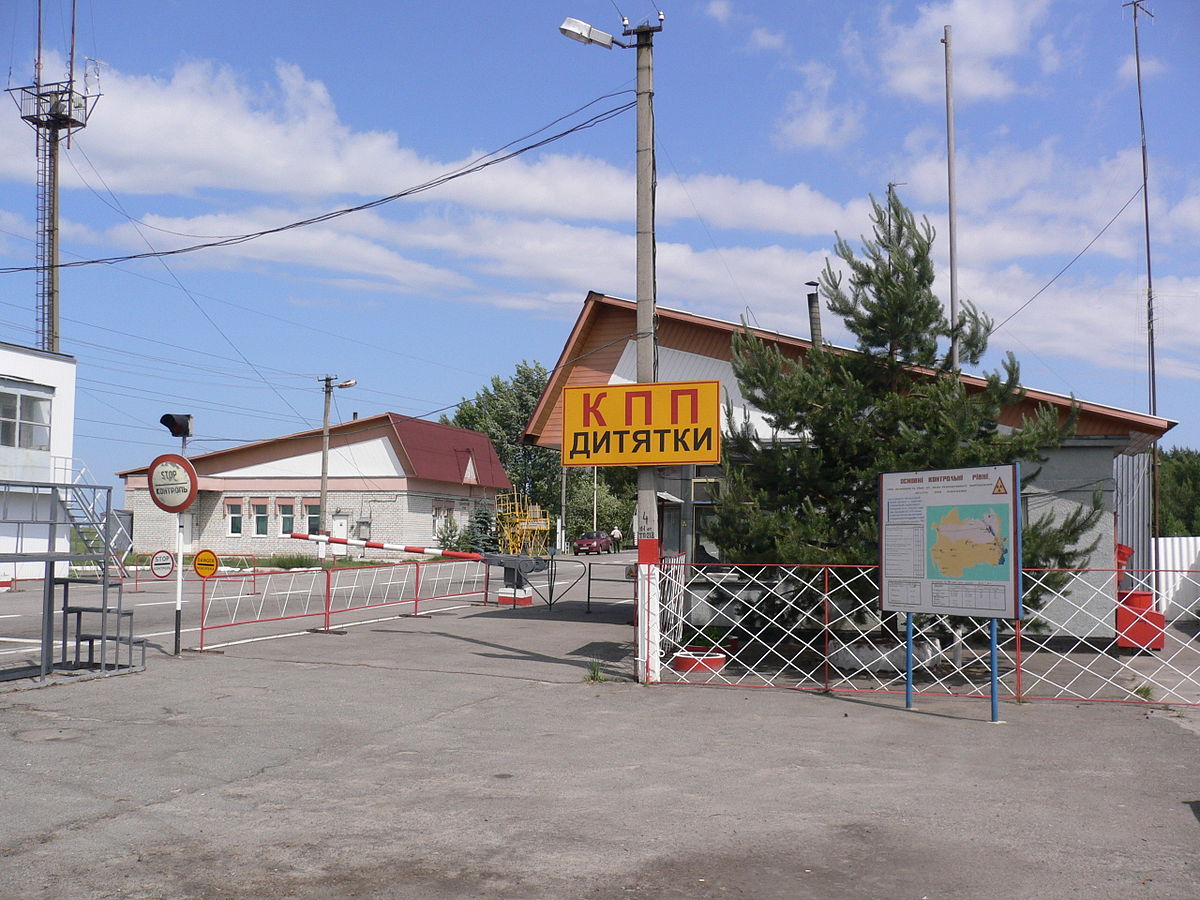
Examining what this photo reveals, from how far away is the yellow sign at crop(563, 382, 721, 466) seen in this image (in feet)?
44.9

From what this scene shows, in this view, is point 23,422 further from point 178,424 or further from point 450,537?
point 450,537

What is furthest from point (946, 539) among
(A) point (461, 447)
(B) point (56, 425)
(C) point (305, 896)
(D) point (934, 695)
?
(A) point (461, 447)

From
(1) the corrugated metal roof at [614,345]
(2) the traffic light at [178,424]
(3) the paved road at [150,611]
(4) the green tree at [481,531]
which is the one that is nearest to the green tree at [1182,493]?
(4) the green tree at [481,531]

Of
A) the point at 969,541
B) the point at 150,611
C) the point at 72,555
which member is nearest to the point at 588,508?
the point at 150,611

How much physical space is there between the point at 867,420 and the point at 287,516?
145 ft

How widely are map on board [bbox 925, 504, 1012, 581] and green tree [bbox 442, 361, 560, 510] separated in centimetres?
6492

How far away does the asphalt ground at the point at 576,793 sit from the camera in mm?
5891

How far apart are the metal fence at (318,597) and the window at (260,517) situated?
17405 mm

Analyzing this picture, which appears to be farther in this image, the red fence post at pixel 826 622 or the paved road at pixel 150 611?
the paved road at pixel 150 611

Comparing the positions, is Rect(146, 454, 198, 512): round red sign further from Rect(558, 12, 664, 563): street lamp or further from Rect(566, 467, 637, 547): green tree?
Rect(566, 467, 637, 547): green tree

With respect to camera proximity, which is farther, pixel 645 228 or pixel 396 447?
pixel 396 447

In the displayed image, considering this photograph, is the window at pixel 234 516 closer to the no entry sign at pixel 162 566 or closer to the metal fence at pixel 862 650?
the no entry sign at pixel 162 566

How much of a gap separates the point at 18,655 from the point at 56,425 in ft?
56.9

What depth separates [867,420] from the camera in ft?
46.4
